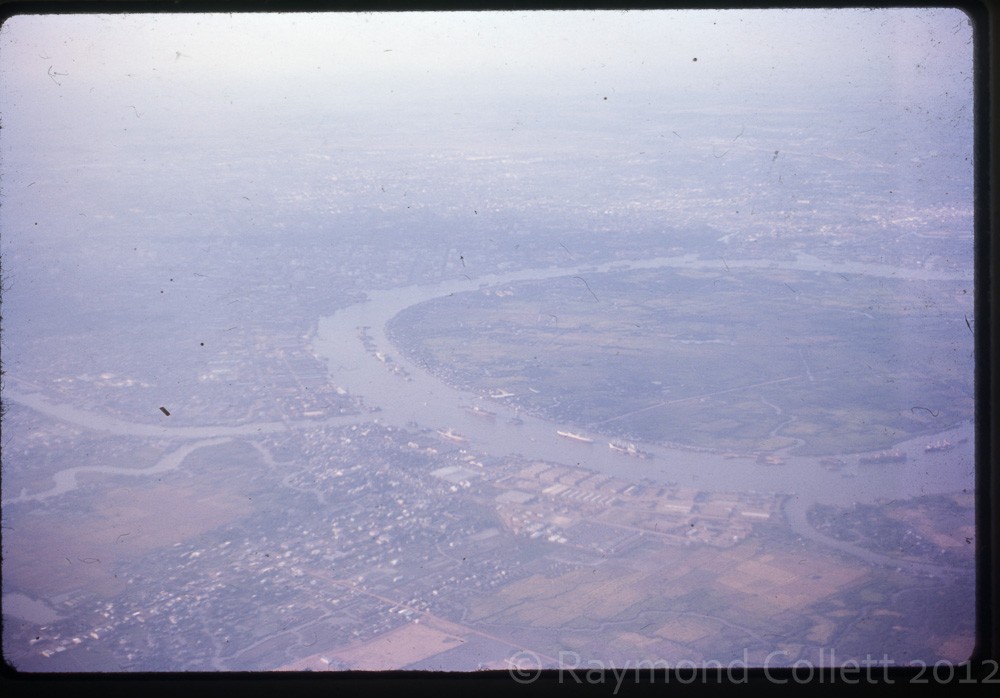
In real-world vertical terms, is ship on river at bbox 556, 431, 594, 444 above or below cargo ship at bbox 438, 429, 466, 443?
below

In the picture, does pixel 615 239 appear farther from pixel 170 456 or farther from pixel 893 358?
pixel 170 456

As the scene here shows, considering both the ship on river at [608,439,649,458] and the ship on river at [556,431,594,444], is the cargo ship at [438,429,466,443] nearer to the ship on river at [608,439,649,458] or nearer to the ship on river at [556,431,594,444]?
the ship on river at [556,431,594,444]

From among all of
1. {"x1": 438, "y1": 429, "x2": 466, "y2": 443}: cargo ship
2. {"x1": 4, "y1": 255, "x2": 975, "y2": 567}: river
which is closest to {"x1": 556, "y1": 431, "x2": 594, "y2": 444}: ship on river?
{"x1": 4, "y1": 255, "x2": 975, "y2": 567}: river

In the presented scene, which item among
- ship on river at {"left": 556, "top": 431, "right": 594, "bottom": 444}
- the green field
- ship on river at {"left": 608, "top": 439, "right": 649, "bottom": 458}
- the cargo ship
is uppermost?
the green field

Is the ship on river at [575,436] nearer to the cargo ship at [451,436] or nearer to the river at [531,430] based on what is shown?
the river at [531,430]

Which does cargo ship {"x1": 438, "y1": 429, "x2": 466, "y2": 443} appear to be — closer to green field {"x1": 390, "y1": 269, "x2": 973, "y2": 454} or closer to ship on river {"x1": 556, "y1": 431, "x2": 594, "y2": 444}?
green field {"x1": 390, "y1": 269, "x2": 973, "y2": 454}

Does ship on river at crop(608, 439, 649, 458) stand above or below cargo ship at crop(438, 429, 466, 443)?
below

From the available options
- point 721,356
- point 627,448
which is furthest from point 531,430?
point 721,356

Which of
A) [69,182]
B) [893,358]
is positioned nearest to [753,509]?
[893,358]

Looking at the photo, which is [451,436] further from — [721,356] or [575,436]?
[721,356]

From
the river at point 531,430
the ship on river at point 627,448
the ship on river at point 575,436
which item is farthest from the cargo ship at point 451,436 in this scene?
the ship on river at point 627,448
